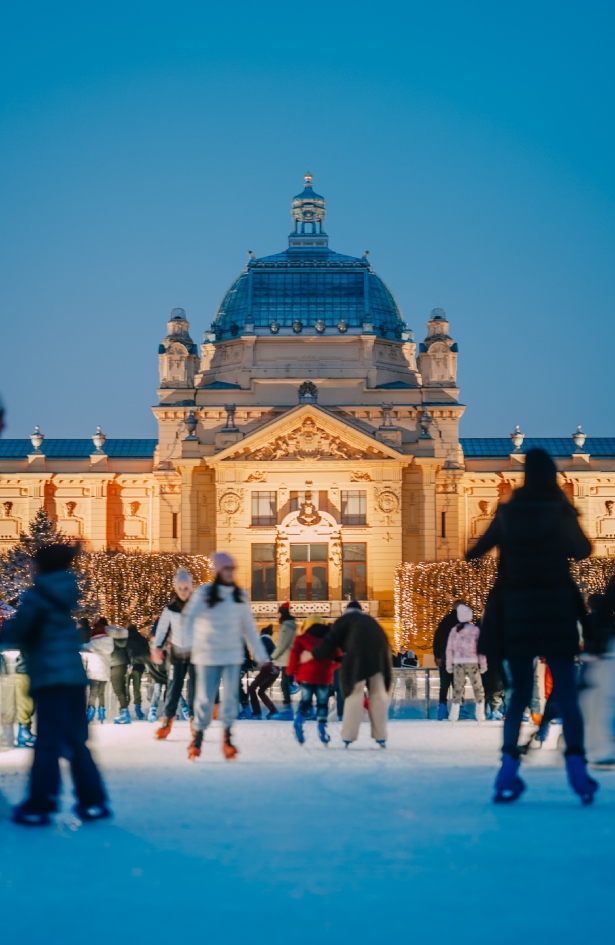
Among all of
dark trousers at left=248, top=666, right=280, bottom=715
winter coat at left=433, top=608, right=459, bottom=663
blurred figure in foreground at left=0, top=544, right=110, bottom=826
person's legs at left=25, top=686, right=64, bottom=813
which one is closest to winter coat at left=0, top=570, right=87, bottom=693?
blurred figure in foreground at left=0, top=544, right=110, bottom=826

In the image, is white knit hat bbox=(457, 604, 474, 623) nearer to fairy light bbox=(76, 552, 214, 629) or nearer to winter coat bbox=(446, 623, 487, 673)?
winter coat bbox=(446, 623, 487, 673)

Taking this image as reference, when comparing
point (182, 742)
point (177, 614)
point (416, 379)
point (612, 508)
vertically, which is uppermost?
→ point (416, 379)

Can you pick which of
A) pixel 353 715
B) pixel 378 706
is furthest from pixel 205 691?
pixel 378 706

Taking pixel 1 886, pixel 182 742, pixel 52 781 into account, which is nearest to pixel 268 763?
pixel 182 742

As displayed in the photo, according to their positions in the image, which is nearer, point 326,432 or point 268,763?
point 268,763

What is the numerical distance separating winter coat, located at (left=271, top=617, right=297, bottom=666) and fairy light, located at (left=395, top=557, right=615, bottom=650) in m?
33.3

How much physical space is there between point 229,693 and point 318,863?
237 inches

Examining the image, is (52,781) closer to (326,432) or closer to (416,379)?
(326,432)

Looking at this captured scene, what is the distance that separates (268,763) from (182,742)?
130 inches

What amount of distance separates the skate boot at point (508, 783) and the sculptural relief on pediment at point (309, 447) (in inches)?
2345

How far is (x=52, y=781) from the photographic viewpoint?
976 cm

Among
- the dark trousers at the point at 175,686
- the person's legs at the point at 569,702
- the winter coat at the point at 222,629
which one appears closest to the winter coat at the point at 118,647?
the dark trousers at the point at 175,686

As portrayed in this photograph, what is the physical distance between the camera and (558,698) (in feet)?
33.6

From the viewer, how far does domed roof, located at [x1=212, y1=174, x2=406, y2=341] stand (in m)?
75.9
